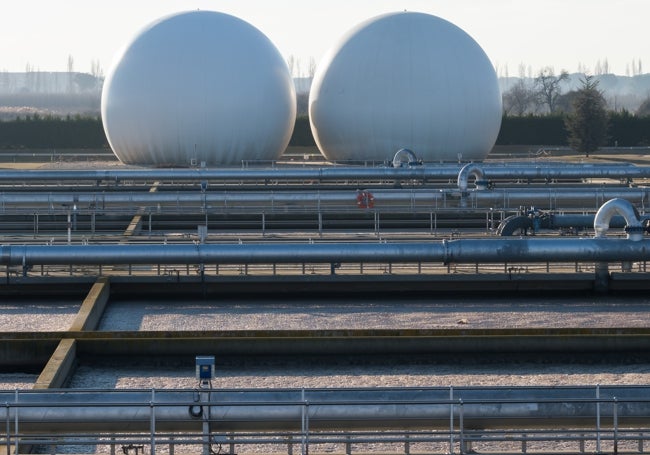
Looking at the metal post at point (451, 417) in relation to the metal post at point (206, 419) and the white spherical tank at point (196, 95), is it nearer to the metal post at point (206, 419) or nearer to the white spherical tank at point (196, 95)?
the metal post at point (206, 419)

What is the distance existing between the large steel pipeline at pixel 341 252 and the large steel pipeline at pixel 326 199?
9.90m

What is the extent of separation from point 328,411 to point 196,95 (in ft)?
118

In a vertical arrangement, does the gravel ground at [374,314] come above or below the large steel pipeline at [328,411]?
below

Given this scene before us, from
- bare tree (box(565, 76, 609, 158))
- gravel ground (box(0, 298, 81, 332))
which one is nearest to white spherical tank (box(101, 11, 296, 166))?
bare tree (box(565, 76, 609, 158))

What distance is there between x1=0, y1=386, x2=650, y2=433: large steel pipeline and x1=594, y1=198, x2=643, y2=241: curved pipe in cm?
951

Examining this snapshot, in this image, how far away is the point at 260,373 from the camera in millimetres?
14969

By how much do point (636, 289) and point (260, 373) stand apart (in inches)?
327

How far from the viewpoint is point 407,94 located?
152 ft

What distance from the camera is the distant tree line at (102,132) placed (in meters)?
60.2

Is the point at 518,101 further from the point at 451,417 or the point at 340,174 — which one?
the point at 451,417

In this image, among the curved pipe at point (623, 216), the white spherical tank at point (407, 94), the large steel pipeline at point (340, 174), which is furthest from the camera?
the white spherical tank at point (407, 94)

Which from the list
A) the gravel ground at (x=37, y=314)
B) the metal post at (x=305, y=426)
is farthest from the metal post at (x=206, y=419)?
the gravel ground at (x=37, y=314)

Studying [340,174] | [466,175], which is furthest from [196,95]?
[466,175]

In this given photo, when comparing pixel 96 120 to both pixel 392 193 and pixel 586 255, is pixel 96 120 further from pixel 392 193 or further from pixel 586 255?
pixel 586 255
